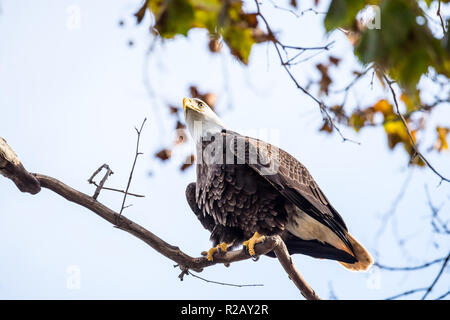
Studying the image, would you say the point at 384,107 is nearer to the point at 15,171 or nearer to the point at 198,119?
the point at 198,119

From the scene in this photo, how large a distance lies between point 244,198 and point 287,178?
0.39 metres

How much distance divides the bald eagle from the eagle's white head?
5.0 inches

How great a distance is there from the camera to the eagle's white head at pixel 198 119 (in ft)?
14.8

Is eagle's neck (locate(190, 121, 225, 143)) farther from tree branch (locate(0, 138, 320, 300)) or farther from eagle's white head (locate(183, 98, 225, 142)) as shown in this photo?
tree branch (locate(0, 138, 320, 300))

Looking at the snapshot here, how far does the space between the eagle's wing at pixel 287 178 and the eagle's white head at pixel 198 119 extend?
1.09 feet

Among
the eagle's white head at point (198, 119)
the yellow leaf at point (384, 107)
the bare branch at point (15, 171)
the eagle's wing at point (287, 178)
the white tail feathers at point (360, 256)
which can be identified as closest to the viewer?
the bare branch at point (15, 171)

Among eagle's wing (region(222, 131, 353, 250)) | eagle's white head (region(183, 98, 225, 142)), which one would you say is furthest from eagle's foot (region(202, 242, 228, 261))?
eagle's white head (region(183, 98, 225, 142))

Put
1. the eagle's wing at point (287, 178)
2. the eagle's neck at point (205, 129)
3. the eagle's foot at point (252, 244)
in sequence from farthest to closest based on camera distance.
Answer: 1. the eagle's neck at point (205, 129)
2. the eagle's wing at point (287, 178)
3. the eagle's foot at point (252, 244)

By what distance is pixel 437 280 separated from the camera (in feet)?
7.11

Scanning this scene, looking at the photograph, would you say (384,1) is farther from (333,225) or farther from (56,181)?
(333,225)

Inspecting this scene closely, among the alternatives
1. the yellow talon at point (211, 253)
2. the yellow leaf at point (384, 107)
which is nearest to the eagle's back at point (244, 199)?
the yellow talon at point (211, 253)

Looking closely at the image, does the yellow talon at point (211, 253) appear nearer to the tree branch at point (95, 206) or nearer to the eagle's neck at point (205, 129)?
the tree branch at point (95, 206)

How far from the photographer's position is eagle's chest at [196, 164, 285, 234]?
3.87m
